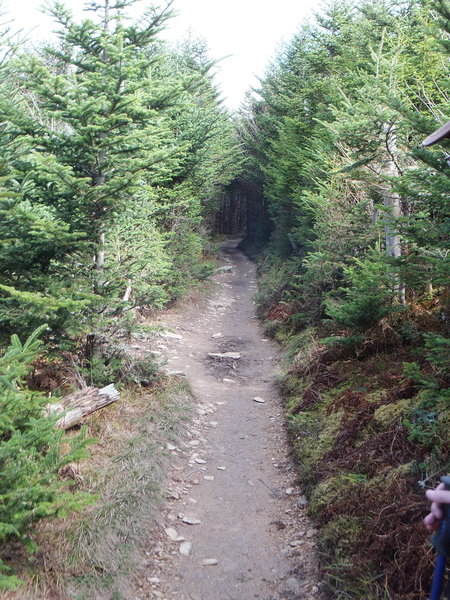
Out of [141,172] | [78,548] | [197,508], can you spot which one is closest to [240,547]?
[197,508]

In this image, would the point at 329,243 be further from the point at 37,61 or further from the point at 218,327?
the point at 37,61

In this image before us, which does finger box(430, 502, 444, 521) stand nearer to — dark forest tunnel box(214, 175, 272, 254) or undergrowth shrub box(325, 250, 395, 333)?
undergrowth shrub box(325, 250, 395, 333)

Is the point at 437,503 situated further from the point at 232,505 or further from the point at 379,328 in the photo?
the point at 379,328

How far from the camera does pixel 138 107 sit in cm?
612

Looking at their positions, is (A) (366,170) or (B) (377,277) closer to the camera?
(B) (377,277)

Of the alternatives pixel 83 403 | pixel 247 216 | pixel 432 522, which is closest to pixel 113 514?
pixel 83 403

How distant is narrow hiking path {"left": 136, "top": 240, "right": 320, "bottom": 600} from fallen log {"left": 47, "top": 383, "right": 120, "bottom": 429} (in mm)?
1360

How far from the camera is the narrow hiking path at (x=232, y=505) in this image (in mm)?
4481

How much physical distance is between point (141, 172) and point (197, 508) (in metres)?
4.97

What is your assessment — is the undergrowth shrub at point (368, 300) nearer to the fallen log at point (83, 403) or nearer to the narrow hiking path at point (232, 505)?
the narrow hiking path at point (232, 505)

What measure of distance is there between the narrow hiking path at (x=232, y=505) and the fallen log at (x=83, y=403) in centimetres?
136

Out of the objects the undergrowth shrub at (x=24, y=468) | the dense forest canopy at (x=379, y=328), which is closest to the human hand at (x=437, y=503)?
the dense forest canopy at (x=379, y=328)

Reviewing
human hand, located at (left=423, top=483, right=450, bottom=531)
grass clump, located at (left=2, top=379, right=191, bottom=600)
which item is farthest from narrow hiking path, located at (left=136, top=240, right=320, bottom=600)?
human hand, located at (left=423, top=483, right=450, bottom=531)

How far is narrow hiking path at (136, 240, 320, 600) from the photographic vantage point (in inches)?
176
